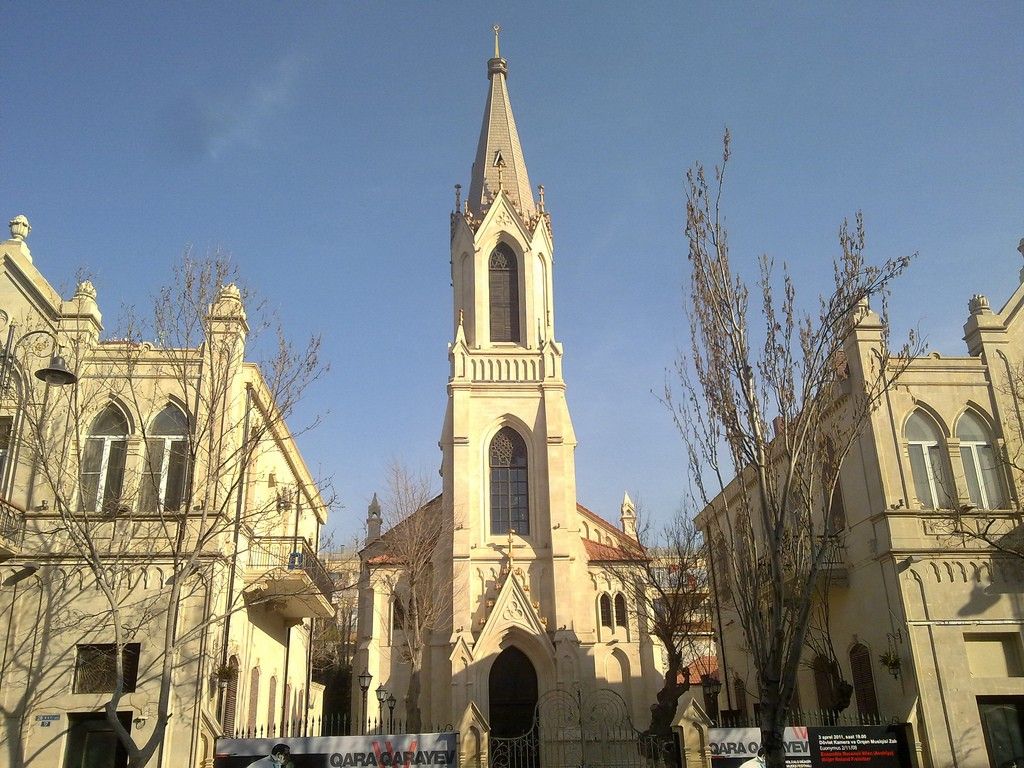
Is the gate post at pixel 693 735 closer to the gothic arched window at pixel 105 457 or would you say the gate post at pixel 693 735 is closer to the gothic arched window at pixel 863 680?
the gothic arched window at pixel 863 680

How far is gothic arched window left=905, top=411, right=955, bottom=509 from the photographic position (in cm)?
2269

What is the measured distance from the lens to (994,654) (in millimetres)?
20922

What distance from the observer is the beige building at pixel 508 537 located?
30922 millimetres

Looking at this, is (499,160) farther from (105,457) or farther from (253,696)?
(253,696)

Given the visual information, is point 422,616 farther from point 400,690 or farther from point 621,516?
point 621,516

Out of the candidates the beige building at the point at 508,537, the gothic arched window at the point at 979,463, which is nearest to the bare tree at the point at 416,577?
the beige building at the point at 508,537

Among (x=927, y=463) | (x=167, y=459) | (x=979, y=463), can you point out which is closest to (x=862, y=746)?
(x=927, y=463)

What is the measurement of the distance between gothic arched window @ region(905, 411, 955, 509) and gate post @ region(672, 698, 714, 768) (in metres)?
8.62

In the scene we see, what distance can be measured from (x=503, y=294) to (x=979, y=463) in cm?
2077

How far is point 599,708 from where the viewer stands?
29.8 meters

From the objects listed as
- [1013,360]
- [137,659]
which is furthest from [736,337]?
[137,659]

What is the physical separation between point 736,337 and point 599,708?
18.6 m

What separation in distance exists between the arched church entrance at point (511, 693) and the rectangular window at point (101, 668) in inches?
568

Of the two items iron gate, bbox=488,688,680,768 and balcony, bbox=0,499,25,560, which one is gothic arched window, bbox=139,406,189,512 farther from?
iron gate, bbox=488,688,680,768
